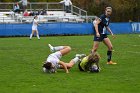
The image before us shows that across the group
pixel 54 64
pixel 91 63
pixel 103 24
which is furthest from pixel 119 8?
pixel 54 64

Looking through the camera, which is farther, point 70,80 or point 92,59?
point 92,59

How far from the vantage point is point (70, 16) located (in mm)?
52219

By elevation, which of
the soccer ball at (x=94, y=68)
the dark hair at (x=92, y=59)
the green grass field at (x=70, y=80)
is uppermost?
the dark hair at (x=92, y=59)

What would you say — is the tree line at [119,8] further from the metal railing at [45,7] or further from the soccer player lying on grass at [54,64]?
the soccer player lying on grass at [54,64]

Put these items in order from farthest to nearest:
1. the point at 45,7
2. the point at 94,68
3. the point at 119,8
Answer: the point at 119,8 → the point at 45,7 → the point at 94,68

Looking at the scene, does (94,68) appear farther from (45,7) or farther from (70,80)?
(45,7)

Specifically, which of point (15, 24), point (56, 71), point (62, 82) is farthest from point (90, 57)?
point (15, 24)

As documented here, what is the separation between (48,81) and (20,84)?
88cm

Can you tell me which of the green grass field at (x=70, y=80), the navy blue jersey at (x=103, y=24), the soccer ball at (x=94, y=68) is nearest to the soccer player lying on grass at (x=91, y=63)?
the soccer ball at (x=94, y=68)

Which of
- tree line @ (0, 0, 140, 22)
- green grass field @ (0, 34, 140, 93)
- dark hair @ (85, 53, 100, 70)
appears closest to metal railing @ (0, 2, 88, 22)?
tree line @ (0, 0, 140, 22)

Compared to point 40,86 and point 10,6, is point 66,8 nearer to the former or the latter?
point 10,6

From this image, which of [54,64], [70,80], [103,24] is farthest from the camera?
[103,24]

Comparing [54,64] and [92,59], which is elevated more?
[92,59]

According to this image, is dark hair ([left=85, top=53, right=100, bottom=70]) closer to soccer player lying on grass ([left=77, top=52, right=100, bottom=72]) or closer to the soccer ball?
soccer player lying on grass ([left=77, top=52, right=100, bottom=72])
